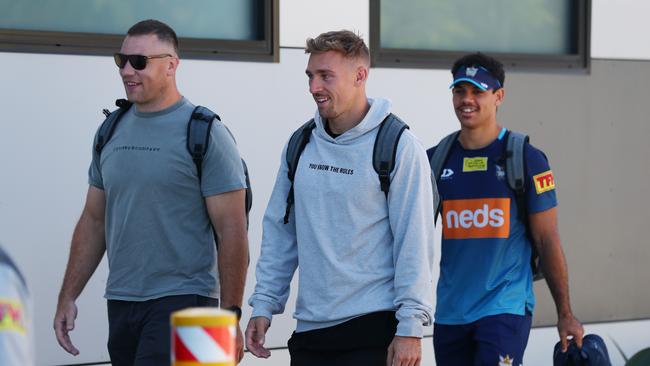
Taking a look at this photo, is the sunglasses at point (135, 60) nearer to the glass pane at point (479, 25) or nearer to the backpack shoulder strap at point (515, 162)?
the backpack shoulder strap at point (515, 162)

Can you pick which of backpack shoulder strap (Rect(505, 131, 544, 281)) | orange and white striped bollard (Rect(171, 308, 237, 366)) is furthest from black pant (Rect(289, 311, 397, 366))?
orange and white striped bollard (Rect(171, 308, 237, 366))

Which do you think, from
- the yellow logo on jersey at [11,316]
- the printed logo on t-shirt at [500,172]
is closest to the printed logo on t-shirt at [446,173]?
the printed logo on t-shirt at [500,172]

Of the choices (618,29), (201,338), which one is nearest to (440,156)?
(618,29)

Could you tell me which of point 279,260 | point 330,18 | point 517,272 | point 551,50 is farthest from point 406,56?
point 279,260

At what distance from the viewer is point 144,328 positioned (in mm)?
5586

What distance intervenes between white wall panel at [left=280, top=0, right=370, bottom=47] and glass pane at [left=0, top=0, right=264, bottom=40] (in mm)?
156

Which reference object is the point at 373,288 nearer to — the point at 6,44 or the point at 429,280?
the point at 429,280

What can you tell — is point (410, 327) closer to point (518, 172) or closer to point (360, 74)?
point (360, 74)

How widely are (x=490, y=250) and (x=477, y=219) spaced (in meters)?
0.16

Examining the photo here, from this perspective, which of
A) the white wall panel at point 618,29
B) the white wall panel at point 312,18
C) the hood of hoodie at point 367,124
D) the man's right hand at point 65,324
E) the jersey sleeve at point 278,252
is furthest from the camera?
the white wall panel at point 618,29

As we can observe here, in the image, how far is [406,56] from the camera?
8.34 metres

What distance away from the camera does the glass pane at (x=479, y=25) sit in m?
8.46

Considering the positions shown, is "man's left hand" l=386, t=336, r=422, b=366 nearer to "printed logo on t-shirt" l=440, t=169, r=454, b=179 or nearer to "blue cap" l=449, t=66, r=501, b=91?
"printed logo on t-shirt" l=440, t=169, r=454, b=179

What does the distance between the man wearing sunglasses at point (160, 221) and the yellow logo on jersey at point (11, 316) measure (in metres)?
2.79
